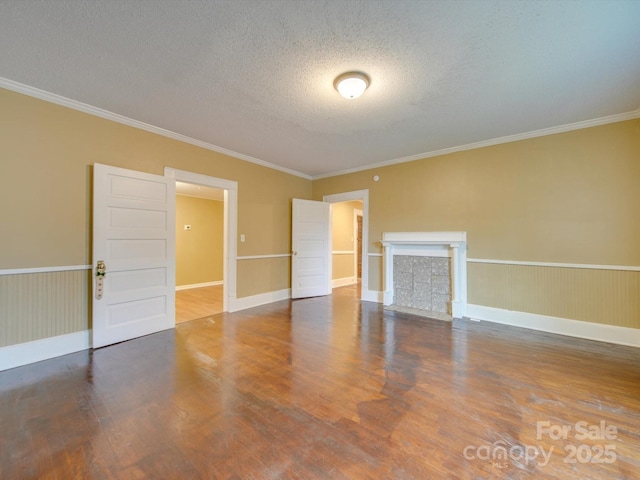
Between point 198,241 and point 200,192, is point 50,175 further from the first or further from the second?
point 198,241

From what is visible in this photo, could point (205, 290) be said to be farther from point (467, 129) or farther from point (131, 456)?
point (467, 129)

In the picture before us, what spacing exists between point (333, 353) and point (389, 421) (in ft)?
3.49

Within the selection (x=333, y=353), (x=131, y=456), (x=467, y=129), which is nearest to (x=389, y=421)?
(x=333, y=353)

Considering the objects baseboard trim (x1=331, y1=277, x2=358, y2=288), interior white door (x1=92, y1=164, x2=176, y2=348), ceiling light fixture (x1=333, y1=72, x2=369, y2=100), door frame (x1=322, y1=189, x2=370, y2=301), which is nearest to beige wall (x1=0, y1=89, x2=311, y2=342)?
interior white door (x1=92, y1=164, x2=176, y2=348)

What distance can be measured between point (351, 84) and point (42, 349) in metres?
3.99

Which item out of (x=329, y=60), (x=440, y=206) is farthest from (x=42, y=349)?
(x=440, y=206)

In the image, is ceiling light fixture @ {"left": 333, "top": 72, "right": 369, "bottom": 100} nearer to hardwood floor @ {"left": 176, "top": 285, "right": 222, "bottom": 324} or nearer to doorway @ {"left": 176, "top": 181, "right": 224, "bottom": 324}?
hardwood floor @ {"left": 176, "top": 285, "right": 222, "bottom": 324}

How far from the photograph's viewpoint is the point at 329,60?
2.13 m

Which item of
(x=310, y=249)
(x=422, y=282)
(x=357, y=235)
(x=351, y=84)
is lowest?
(x=422, y=282)

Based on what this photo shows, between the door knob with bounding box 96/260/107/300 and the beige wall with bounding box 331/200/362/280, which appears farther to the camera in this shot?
the beige wall with bounding box 331/200/362/280

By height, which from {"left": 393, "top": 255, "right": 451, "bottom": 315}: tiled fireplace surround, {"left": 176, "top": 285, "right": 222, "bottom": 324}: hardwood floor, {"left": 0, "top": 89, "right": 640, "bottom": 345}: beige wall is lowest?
{"left": 176, "top": 285, "right": 222, "bottom": 324}: hardwood floor

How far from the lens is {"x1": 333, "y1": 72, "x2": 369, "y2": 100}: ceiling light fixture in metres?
2.29

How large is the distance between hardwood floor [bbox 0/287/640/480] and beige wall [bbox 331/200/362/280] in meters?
3.69

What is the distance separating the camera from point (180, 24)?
1.77 m
